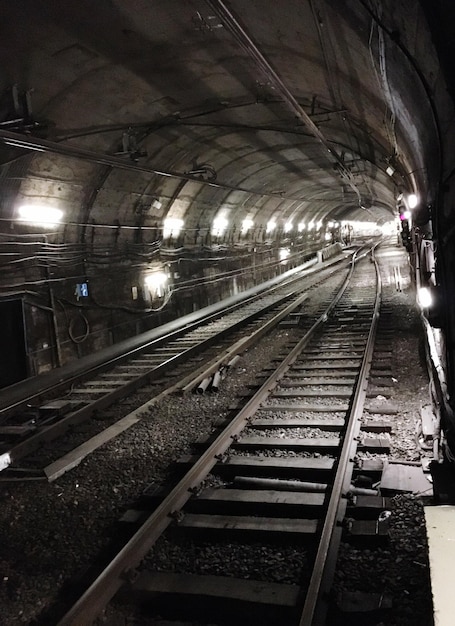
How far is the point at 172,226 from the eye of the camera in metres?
15.2

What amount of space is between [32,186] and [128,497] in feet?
21.7

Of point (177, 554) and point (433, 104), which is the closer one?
point (177, 554)

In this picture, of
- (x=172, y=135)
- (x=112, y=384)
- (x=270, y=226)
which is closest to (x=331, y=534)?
(x=112, y=384)

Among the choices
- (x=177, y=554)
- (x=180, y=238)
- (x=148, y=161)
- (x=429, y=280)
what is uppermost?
(x=148, y=161)

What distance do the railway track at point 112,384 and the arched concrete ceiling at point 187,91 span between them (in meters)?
3.31

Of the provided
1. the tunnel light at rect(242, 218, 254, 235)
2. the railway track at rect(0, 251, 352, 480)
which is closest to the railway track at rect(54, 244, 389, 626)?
the railway track at rect(0, 251, 352, 480)

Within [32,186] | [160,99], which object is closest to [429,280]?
[160,99]

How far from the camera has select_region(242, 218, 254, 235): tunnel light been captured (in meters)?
21.0

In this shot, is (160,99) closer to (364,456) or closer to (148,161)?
(148,161)

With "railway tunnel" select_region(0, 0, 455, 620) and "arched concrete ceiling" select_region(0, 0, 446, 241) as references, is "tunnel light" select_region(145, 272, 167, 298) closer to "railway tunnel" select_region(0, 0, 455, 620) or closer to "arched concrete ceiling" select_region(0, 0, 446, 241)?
"railway tunnel" select_region(0, 0, 455, 620)

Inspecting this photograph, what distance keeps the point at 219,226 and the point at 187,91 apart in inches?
393

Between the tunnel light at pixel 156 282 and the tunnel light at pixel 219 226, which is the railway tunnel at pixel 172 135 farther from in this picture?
the tunnel light at pixel 219 226

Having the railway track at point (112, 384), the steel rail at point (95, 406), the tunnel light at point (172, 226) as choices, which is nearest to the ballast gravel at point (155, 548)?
the railway track at point (112, 384)

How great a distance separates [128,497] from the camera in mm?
4809
